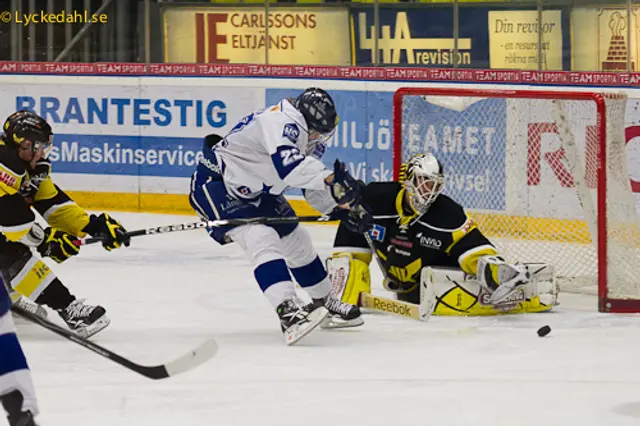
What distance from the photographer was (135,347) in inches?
181

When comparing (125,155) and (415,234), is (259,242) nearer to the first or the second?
Result: (415,234)

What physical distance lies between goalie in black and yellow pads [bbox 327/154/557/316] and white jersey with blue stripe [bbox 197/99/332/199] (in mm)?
430

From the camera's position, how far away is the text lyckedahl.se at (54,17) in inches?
323

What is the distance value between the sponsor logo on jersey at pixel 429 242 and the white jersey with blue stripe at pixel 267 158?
643mm

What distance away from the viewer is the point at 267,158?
474cm

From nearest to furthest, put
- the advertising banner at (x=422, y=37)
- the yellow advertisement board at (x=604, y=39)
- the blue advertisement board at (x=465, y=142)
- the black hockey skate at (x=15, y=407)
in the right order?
the black hockey skate at (x=15, y=407) → the blue advertisement board at (x=465, y=142) → the yellow advertisement board at (x=604, y=39) → the advertising banner at (x=422, y=37)

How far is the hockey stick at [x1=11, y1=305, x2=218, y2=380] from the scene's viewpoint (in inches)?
127

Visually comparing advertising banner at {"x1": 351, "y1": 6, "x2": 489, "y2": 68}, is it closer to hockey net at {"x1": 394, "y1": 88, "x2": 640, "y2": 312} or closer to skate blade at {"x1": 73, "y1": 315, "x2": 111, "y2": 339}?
hockey net at {"x1": 394, "y1": 88, "x2": 640, "y2": 312}

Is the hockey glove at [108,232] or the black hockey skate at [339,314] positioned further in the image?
the black hockey skate at [339,314]

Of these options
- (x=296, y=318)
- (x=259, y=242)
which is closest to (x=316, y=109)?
(x=259, y=242)

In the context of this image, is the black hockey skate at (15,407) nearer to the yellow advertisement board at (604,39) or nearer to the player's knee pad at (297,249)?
the player's knee pad at (297,249)

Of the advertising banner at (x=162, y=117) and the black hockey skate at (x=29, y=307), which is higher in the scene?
the advertising banner at (x=162, y=117)

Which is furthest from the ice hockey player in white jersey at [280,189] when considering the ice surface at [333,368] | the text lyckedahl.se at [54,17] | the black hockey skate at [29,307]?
the text lyckedahl.se at [54,17]

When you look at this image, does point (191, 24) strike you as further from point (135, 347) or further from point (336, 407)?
point (336, 407)
